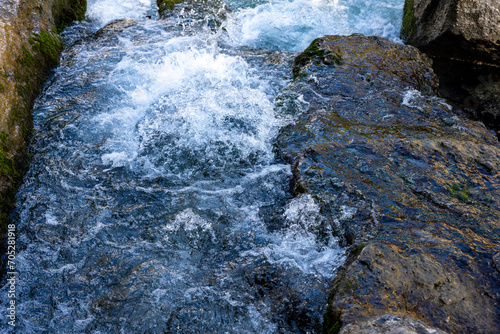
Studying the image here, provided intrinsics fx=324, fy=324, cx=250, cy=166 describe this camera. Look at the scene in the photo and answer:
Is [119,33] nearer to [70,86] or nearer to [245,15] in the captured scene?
[70,86]

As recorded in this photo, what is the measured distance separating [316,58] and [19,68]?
14.9ft

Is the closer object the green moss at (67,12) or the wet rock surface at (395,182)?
the wet rock surface at (395,182)

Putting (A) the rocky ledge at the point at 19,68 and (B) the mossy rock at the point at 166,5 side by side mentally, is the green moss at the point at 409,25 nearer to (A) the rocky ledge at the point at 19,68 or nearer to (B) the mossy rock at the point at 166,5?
(B) the mossy rock at the point at 166,5

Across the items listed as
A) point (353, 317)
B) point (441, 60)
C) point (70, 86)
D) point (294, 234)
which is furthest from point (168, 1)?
point (353, 317)

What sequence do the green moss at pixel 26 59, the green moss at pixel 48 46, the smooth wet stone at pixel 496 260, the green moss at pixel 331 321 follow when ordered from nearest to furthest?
1. the green moss at pixel 331 321
2. the smooth wet stone at pixel 496 260
3. the green moss at pixel 26 59
4. the green moss at pixel 48 46

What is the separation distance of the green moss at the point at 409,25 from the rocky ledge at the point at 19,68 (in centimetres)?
661

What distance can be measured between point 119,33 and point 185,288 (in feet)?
19.2

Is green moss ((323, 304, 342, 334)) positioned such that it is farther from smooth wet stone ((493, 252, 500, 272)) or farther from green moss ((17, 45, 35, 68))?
green moss ((17, 45, 35, 68))

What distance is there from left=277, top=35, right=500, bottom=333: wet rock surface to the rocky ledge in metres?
3.27

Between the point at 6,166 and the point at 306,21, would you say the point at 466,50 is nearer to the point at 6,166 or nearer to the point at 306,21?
the point at 306,21

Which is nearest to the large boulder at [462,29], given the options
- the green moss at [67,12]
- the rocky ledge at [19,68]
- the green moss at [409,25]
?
the green moss at [409,25]

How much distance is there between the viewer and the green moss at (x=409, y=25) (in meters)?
6.26

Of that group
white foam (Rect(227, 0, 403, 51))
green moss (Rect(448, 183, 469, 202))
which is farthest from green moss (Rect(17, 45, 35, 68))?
green moss (Rect(448, 183, 469, 202))

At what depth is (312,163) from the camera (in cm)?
379
